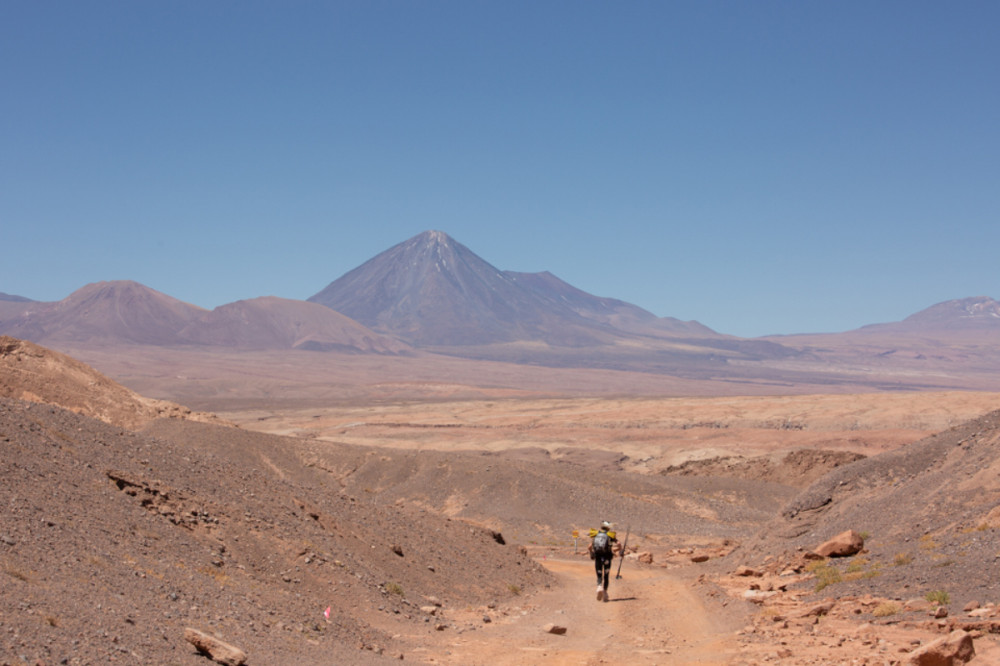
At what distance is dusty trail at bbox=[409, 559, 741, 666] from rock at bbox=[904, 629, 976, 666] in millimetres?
2157

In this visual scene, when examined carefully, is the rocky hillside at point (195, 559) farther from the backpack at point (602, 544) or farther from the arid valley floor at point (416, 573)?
the backpack at point (602, 544)

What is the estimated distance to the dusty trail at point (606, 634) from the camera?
9805 mm

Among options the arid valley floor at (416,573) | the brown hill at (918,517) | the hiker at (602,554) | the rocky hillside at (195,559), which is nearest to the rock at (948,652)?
the arid valley floor at (416,573)

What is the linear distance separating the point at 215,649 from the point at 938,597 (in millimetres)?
7447

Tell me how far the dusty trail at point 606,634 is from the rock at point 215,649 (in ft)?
10.4

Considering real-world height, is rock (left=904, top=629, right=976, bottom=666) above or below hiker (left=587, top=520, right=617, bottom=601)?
above

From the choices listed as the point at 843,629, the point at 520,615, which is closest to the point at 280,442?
the point at 520,615

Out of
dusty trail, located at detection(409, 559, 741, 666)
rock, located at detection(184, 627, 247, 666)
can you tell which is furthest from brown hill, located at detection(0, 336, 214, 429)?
rock, located at detection(184, 627, 247, 666)

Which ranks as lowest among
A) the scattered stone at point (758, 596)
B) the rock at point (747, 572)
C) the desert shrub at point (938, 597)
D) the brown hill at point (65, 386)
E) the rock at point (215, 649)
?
the rock at point (747, 572)

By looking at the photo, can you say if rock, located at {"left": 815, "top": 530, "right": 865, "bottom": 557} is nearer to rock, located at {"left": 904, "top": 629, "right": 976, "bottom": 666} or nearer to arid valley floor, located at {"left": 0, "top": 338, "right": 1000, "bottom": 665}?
arid valley floor, located at {"left": 0, "top": 338, "right": 1000, "bottom": 665}

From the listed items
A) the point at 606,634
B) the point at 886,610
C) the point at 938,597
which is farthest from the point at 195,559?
the point at 938,597

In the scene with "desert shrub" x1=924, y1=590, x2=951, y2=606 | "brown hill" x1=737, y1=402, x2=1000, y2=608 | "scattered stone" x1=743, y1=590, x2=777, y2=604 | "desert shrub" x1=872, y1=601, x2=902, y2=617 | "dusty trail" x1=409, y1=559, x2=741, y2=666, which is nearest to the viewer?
"desert shrub" x1=924, y1=590, x2=951, y2=606

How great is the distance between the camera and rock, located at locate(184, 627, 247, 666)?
23.9ft

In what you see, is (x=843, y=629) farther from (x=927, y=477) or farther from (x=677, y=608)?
(x=927, y=477)
